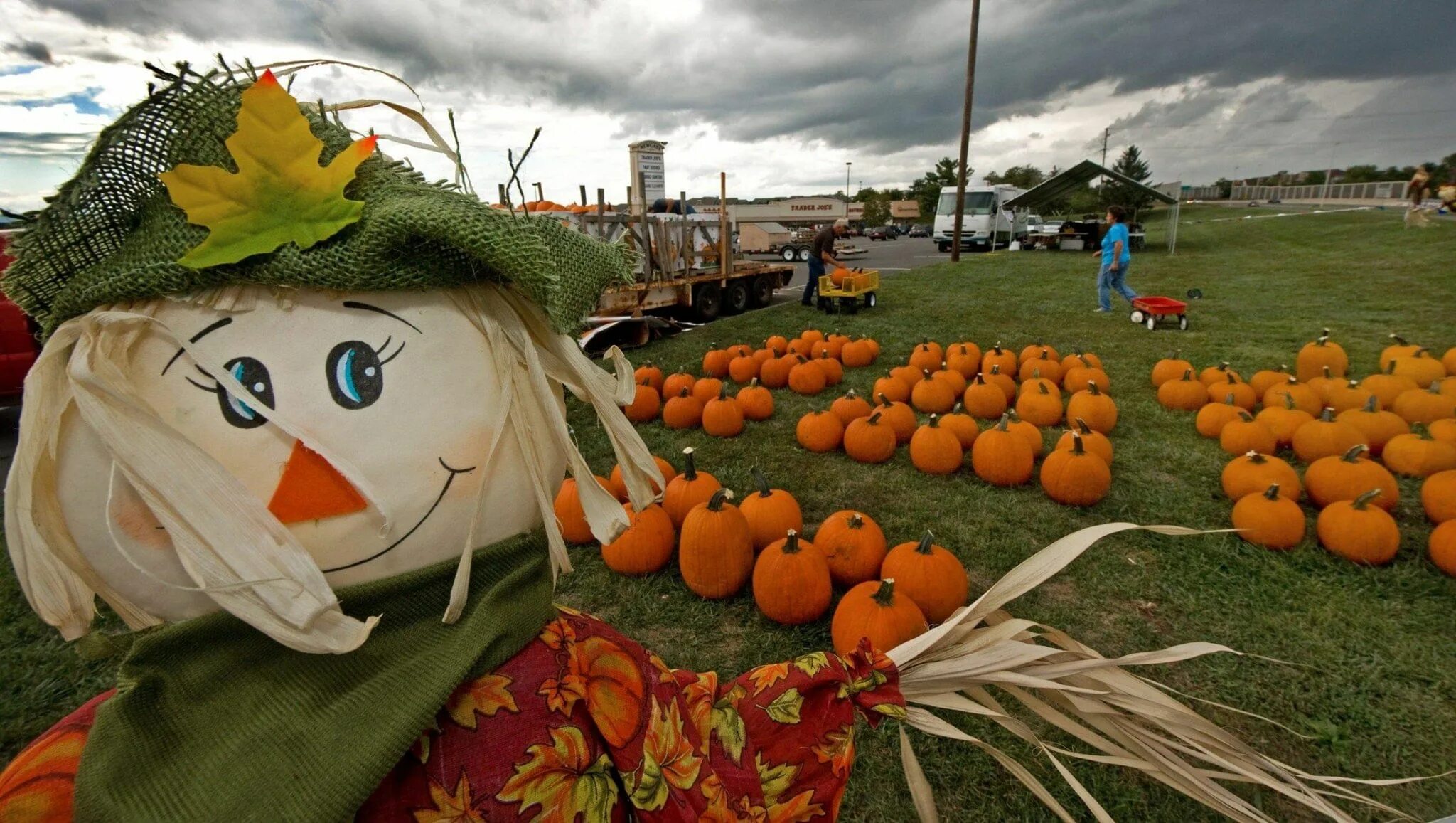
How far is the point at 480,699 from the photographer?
1.06 m

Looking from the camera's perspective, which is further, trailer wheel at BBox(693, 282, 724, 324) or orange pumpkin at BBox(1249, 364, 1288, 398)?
trailer wheel at BBox(693, 282, 724, 324)

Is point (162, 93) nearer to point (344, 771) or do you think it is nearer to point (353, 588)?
point (353, 588)

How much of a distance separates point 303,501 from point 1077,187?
28948 mm

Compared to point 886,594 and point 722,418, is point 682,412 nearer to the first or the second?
point 722,418

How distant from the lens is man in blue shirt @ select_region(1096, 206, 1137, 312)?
399 inches

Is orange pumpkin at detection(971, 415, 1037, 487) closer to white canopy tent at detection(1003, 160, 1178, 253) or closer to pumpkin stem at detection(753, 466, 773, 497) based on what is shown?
pumpkin stem at detection(753, 466, 773, 497)

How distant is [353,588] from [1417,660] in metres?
3.74

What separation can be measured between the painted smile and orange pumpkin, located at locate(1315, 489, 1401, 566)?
4105 millimetres

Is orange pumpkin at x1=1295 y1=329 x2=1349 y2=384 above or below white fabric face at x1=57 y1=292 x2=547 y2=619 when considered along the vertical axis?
below

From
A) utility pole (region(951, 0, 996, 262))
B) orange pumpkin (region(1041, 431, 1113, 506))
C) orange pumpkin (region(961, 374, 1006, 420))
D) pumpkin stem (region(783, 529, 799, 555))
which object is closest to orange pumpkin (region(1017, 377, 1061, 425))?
orange pumpkin (region(961, 374, 1006, 420))

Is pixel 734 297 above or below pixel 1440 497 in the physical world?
above

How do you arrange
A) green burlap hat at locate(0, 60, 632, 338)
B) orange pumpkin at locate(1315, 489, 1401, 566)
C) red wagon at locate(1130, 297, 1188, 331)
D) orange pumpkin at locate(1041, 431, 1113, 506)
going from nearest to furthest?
green burlap hat at locate(0, 60, 632, 338) → orange pumpkin at locate(1315, 489, 1401, 566) → orange pumpkin at locate(1041, 431, 1113, 506) → red wagon at locate(1130, 297, 1188, 331)

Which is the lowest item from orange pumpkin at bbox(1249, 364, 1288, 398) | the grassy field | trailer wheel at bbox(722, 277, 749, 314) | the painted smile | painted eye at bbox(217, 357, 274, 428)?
the grassy field

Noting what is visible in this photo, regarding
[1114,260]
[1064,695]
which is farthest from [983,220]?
[1064,695]
